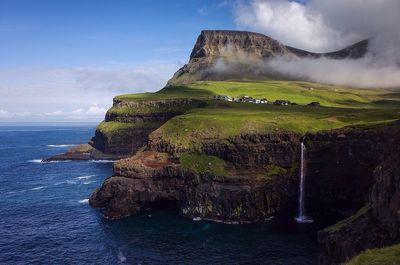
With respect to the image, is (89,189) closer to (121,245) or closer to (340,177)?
(121,245)

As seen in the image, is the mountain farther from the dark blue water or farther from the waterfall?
the dark blue water

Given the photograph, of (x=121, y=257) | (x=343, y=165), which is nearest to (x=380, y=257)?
(x=121, y=257)

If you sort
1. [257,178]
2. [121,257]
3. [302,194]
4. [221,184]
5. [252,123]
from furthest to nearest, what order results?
[252,123] < [302,194] < [257,178] < [221,184] < [121,257]

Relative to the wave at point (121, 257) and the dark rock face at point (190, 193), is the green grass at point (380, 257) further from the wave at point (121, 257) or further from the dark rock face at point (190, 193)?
the dark rock face at point (190, 193)

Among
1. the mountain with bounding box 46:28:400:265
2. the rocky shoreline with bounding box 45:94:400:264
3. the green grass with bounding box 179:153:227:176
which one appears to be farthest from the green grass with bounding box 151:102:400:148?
the green grass with bounding box 179:153:227:176

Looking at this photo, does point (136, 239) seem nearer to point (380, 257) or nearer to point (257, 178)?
point (257, 178)

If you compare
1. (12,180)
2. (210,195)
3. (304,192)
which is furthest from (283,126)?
(12,180)
